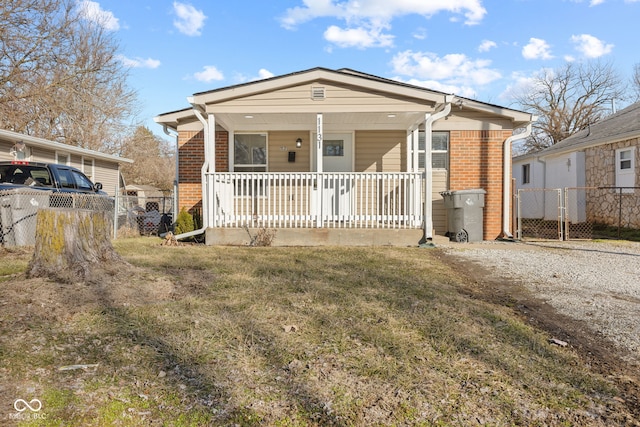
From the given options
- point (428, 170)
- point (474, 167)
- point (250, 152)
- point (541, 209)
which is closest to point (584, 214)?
point (541, 209)

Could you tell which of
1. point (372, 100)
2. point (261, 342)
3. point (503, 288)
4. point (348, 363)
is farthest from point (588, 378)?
point (372, 100)

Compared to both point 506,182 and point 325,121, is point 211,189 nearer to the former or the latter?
point 325,121

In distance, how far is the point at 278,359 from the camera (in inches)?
111

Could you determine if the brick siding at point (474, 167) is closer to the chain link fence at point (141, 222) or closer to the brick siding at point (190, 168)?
the brick siding at point (190, 168)

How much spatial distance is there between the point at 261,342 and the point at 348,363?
27.9 inches

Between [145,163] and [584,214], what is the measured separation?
30.5 m

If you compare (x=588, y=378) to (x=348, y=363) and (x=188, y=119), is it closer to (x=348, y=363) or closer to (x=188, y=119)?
(x=348, y=363)

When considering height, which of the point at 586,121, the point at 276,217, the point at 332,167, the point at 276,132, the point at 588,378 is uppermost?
the point at 586,121

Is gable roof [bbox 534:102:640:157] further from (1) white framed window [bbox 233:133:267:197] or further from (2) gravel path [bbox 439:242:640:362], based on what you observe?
(1) white framed window [bbox 233:133:267:197]

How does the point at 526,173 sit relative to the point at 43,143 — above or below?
below

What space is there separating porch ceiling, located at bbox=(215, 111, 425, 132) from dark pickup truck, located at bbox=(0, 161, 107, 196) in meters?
3.82

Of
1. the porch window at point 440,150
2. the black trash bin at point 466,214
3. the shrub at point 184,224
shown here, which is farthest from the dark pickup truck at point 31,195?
the porch window at point 440,150

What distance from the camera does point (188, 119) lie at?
10.1 meters

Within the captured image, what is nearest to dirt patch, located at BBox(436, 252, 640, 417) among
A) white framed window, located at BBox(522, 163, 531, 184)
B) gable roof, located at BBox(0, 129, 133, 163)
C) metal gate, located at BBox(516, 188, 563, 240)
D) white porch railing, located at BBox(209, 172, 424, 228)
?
white porch railing, located at BBox(209, 172, 424, 228)
